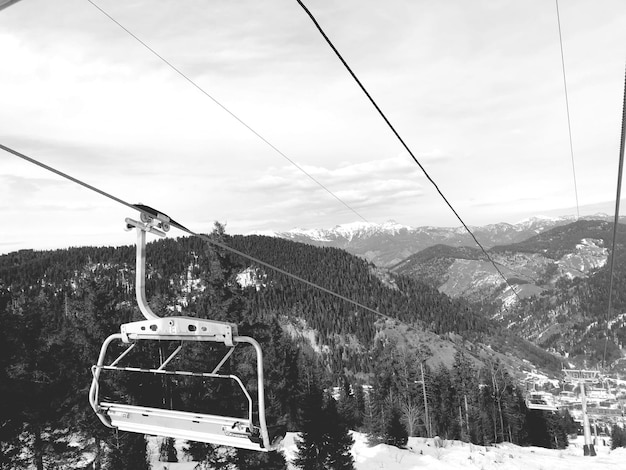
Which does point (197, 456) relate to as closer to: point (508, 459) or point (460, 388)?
point (508, 459)

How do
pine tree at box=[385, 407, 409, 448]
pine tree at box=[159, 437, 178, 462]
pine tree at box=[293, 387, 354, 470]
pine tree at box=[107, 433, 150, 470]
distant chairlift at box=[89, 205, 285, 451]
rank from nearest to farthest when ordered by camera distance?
distant chairlift at box=[89, 205, 285, 451] < pine tree at box=[107, 433, 150, 470] < pine tree at box=[293, 387, 354, 470] < pine tree at box=[159, 437, 178, 462] < pine tree at box=[385, 407, 409, 448]

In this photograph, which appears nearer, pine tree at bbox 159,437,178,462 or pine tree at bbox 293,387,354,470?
pine tree at bbox 293,387,354,470

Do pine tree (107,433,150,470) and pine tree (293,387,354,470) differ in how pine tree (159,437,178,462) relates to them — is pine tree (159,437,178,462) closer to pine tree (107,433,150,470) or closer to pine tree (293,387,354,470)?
pine tree (107,433,150,470)

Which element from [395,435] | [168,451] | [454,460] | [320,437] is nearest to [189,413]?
[320,437]

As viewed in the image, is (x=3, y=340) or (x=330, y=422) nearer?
(x=3, y=340)

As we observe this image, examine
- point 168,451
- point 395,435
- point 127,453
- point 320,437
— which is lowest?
point 395,435

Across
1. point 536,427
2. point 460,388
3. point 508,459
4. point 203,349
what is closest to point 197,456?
point 203,349

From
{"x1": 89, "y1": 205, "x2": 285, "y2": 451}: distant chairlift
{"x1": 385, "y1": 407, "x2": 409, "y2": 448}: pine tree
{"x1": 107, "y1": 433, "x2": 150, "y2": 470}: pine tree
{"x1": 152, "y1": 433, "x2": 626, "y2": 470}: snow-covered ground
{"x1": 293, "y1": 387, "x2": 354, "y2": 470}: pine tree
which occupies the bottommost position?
{"x1": 385, "y1": 407, "x2": 409, "y2": 448}: pine tree

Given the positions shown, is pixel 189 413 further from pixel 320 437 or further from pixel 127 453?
pixel 320 437

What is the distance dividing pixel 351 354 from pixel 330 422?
175094mm

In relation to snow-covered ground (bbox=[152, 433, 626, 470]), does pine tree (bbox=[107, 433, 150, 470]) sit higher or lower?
higher

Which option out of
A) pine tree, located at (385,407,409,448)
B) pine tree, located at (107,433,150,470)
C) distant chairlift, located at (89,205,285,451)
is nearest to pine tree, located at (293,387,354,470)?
pine tree, located at (385,407,409,448)

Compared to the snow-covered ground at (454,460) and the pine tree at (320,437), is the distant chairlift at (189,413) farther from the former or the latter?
the snow-covered ground at (454,460)

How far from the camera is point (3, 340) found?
18500 millimetres
